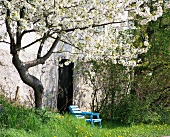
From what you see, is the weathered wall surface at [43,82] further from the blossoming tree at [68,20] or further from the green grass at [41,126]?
the blossoming tree at [68,20]

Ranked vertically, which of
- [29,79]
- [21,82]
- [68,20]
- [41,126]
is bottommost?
[41,126]

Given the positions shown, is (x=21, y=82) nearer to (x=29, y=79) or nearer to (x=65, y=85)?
(x=65, y=85)

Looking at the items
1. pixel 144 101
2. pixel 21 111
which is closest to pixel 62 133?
pixel 21 111

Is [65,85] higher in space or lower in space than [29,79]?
lower

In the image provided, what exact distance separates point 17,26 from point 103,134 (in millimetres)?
3721

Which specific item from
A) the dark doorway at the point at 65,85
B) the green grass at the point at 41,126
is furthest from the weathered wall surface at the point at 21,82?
the green grass at the point at 41,126

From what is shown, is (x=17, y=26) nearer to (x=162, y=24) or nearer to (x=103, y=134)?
(x=103, y=134)

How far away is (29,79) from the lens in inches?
372

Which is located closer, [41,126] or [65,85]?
[41,126]

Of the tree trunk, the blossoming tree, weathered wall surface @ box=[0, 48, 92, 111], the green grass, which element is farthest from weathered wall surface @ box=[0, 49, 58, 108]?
the blossoming tree

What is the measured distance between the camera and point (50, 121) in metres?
9.27

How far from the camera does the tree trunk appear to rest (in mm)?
9195

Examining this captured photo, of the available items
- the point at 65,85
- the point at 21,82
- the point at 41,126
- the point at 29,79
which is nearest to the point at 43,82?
the point at 21,82

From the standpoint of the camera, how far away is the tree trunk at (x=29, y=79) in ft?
30.2
